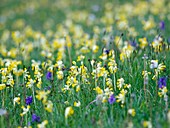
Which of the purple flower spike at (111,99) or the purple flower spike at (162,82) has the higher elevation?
the purple flower spike at (162,82)

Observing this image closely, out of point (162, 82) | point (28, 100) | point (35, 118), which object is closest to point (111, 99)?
point (162, 82)

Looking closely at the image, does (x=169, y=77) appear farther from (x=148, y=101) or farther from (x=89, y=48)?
(x=89, y=48)

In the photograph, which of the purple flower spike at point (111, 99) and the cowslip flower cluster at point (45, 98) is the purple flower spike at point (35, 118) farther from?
the purple flower spike at point (111, 99)

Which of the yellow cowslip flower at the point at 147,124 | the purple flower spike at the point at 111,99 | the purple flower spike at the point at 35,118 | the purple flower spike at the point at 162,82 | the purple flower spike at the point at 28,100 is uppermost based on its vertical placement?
the purple flower spike at the point at 162,82

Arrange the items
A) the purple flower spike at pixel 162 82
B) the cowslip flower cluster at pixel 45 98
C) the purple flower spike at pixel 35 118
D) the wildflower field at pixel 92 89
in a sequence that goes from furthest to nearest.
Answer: the purple flower spike at pixel 162 82
the purple flower spike at pixel 35 118
the wildflower field at pixel 92 89
the cowslip flower cluster at pixel 45 98

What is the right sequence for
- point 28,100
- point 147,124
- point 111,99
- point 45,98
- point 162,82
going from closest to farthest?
point 147,124 → point 45,98 → point 111,99 → point 162,82 → point 28,100

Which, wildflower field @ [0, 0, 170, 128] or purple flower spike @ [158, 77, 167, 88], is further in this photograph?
purple flower spike @ [158, 77, 167, 88]

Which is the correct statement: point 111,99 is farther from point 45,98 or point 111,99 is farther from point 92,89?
point 45,98

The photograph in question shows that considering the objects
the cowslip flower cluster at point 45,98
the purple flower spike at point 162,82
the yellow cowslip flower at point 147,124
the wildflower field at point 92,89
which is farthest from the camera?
the purple flower spike at point 162,82

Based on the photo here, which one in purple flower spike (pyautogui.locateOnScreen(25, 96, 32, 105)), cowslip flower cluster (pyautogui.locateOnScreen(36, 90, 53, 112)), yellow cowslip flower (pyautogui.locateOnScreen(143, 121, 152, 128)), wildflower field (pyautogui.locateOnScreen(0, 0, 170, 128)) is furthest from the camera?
purple flower spike (pyautogui.locateOnScreen(25, 96, 32, 105))

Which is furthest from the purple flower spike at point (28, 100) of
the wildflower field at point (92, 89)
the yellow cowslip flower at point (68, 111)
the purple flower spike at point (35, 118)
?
the yellow cowslip flower at point (68, 111)

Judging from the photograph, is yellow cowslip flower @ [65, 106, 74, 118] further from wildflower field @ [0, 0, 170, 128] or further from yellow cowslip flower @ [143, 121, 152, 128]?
yellow cowslip flower @ [143, 121, 152, 128]

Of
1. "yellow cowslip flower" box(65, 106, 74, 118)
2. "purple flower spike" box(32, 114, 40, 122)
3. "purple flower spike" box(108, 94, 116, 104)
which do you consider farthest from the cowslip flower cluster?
"purple flower spike" box(108, 94, 116, 104)

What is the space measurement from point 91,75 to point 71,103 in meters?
0.58
